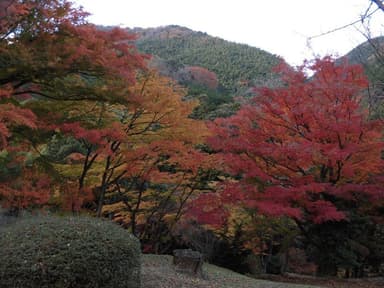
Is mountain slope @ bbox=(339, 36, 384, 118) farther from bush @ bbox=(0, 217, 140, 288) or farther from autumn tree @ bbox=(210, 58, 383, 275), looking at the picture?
bush @ bbox=(0, 217, 140, 288)

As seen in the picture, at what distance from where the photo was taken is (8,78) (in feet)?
25.8

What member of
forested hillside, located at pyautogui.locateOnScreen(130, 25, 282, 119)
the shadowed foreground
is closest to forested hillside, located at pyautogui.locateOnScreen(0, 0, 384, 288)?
the shadowed foreground

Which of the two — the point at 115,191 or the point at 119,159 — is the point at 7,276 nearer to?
the point at 119,159

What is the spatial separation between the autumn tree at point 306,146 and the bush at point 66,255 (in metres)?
5.61

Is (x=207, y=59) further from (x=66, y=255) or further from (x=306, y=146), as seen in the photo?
(x=66, y=255)

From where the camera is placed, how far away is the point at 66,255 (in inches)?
217

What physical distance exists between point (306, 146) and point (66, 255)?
7.15 metres

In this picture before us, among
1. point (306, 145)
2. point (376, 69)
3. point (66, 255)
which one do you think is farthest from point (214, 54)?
point (66, 255)

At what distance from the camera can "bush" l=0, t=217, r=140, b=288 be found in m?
5.40

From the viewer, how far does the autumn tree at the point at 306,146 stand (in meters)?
11.1

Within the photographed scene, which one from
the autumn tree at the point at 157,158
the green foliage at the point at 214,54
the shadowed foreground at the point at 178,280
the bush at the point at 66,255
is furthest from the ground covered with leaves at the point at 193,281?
the green foliage at the point at 214,54

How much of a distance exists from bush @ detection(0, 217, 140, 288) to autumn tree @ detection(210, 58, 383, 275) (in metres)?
5.61

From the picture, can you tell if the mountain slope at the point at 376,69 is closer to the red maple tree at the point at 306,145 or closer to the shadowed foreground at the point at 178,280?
the red maple tree at the point at 306,145

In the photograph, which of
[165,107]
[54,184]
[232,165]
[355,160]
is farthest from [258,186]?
[54,184]
